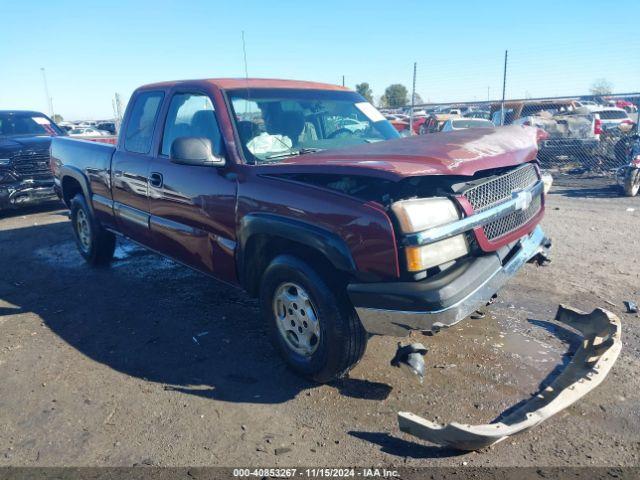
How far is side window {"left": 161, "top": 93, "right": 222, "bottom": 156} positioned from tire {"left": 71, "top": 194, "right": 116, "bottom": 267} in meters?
1.99

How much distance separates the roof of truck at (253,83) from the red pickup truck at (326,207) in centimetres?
2

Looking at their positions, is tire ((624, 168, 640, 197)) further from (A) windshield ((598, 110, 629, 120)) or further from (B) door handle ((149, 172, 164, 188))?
(A) windshield ((598, 110, 629, 120))

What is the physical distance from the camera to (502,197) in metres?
3.28

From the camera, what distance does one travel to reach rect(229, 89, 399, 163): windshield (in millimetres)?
3701

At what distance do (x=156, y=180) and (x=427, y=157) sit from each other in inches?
96.9

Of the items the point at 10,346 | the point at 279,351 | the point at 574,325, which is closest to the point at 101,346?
the point at 10,346

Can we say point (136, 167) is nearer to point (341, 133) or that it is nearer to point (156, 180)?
Answer: point (156, 180)

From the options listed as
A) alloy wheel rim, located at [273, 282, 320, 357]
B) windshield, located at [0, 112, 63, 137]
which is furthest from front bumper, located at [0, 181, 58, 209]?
alloy wheel rim, located at [273, 282, 320, 357]

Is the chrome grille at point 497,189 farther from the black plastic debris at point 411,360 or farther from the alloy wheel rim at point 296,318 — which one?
the alloy wheel rim at point 296,318

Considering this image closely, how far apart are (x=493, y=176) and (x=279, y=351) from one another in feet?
6.10

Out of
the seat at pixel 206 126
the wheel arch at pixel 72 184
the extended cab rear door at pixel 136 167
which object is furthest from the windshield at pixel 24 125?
the seat at pixel 206 126

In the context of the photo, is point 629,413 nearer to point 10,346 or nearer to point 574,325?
point 574,325

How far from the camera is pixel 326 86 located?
457 centimetres

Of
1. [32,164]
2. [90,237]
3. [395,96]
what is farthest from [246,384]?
[395,96]
